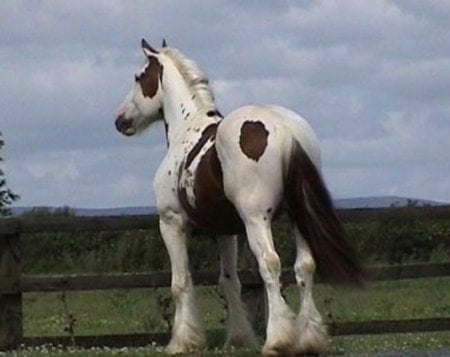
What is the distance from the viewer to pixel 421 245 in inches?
972

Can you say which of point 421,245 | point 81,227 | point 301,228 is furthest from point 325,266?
point 421,245

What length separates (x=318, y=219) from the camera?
11.7 meters

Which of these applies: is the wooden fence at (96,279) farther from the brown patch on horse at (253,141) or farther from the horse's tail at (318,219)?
the brown patch on horse at (253,141)

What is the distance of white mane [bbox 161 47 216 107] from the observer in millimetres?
13844

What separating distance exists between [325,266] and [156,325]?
17.1ft

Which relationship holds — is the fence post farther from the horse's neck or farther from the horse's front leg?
the horse's front leg

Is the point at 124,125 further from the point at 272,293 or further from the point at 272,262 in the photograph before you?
the point at 272,293

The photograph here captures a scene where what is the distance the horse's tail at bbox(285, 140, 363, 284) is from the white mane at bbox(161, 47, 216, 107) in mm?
2323

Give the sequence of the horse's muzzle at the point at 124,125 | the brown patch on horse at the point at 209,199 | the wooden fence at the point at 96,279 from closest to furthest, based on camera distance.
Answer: the brown patch on horse at the point at 209,199, the horse's muzzle at the point at 124,125, the wooden fence at the point at 96,279

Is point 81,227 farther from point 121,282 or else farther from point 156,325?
point 156,325

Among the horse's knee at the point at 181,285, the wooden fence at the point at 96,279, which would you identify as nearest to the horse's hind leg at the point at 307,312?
the horse's knee at the point at 181,285

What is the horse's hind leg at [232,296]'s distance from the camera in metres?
13.3

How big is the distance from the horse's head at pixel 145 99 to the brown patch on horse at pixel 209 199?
1.48 m

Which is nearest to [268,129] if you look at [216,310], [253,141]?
[253,141]
